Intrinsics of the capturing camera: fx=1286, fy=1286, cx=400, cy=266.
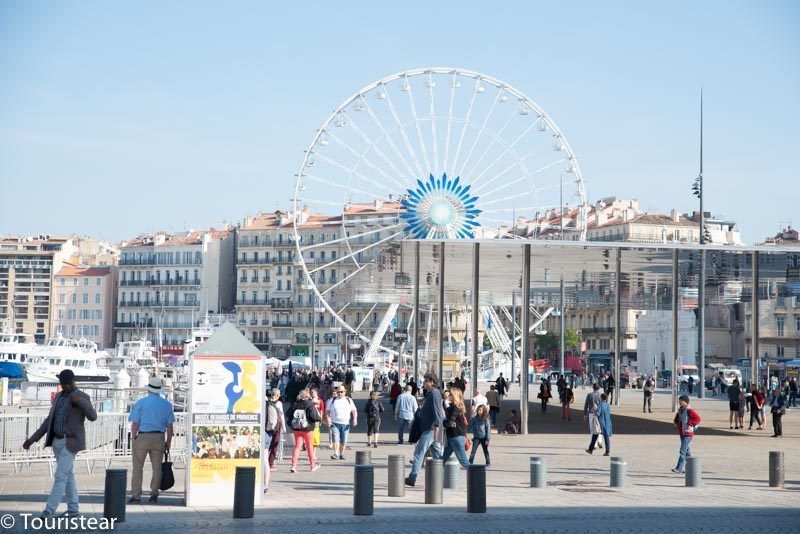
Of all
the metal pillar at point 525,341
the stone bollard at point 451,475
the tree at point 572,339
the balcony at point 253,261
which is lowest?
the stone bollard at point 451,475

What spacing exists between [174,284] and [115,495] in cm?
13112

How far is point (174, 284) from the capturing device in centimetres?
14400

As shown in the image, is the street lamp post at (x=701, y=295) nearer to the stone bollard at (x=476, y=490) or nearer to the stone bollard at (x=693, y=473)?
the stone bollard at (x=693, y=473)

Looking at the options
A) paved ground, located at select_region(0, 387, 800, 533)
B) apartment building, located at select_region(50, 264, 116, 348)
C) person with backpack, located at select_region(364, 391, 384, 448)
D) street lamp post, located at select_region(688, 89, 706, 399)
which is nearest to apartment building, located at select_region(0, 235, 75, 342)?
apartment building, located at select_region(50, 264, 116, 348)

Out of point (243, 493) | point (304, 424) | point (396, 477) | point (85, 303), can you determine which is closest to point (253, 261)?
point (85, 303)

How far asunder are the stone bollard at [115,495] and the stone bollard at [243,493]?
1386 millimetres

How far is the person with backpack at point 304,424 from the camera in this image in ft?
73.2

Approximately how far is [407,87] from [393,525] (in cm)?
4496

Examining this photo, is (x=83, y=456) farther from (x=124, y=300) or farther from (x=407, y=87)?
(x=124, y=300)

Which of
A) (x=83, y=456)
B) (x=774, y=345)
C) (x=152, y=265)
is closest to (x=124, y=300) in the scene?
(x=152, y=265)

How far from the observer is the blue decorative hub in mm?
50438

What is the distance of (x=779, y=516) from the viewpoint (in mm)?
16484

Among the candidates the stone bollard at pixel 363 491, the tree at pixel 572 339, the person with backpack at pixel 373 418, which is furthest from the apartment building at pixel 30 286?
the stone bollard at pixel 363 491

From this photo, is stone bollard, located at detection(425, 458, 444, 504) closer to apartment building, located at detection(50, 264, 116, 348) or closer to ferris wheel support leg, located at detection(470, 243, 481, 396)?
ferris wheel support leg, located at detection(470, 243, 481, 396)
